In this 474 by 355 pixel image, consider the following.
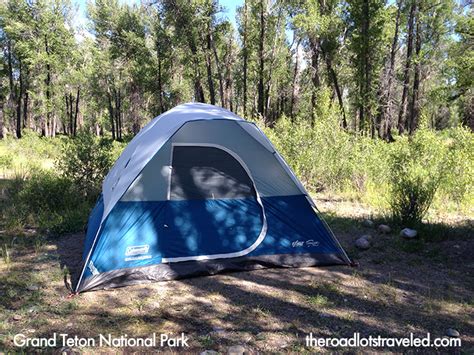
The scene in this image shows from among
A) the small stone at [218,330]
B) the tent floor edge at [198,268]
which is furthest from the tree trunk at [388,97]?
the small stone at [218,330]

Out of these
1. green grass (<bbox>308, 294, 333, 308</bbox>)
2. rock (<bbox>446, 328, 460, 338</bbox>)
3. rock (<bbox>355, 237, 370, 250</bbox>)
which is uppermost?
rock (<bbox>355, 237, 370, 250</bbox>)

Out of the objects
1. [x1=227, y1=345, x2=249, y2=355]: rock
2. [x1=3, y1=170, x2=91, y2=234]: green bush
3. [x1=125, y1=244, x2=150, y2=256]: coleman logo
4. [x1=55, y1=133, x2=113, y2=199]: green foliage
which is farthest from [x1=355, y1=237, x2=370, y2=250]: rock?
[x1=55, y1=133, x2=113, y2=199]: green foliage

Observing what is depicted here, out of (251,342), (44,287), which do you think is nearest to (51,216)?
(44,287)

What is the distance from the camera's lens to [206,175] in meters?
4.73

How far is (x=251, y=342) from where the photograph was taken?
301 cm

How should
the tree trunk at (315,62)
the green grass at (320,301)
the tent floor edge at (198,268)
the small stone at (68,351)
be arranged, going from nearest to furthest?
1. the small stone at (68,351)
2. the green grass at (320,301)
3. the tent floor edge at (198,268)
4. the tree trunk at (315,62)

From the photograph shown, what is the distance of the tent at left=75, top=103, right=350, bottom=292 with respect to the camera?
4160 millimetres

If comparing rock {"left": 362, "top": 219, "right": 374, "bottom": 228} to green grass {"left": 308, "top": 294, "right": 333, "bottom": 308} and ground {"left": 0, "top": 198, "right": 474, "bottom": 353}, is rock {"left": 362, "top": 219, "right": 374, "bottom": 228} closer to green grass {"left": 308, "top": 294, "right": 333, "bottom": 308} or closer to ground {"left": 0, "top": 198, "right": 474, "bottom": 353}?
→ ground {"left": 0, "top": 198, "right": 474, "bottom": 353}

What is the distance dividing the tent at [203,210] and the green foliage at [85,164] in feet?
10.6

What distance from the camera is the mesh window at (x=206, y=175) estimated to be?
4633 millimetres

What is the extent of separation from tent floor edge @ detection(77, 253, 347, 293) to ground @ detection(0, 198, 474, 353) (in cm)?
8

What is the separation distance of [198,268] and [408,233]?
3291 millimetres

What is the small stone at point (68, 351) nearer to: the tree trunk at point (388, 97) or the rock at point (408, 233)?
the rock at point (408, 233)

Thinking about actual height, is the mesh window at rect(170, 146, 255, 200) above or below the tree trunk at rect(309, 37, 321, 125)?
below
